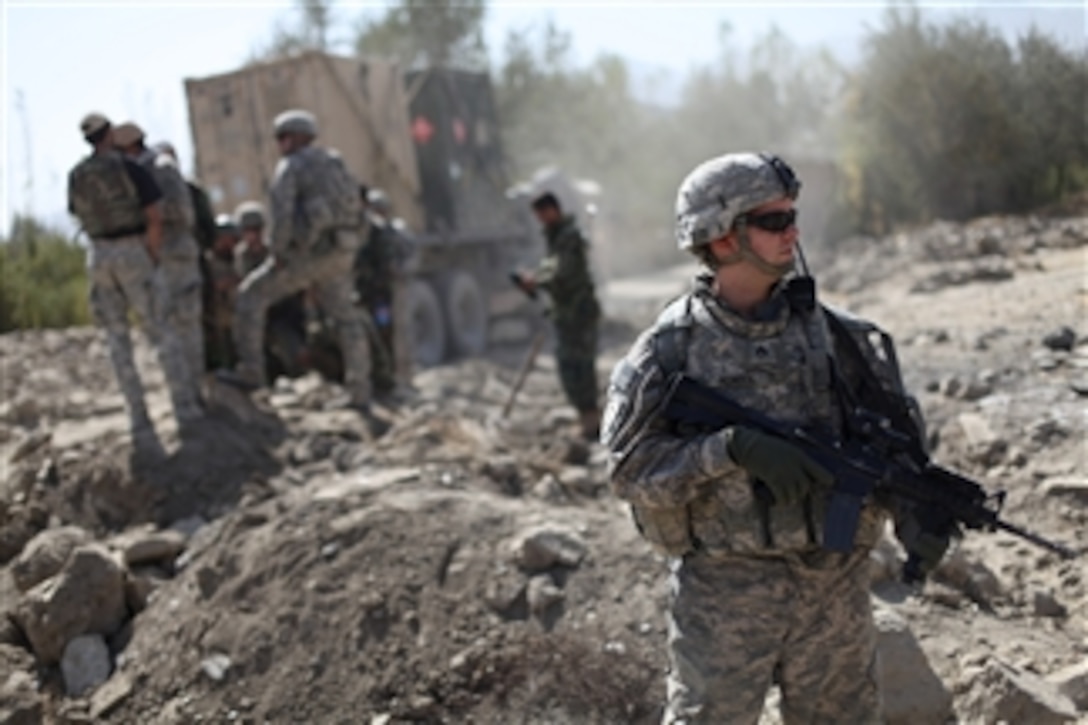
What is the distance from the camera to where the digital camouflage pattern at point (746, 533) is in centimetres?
227

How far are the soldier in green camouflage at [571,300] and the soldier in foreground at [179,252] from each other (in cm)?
193

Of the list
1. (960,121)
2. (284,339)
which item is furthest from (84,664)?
(960,121)

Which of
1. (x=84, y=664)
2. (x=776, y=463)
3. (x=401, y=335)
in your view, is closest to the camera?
(x=776, y=463)

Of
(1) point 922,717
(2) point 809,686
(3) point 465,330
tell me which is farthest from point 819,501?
(3) point 465,330

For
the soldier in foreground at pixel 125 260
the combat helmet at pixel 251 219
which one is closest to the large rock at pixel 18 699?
the soldier in foreground at pixel 125 260

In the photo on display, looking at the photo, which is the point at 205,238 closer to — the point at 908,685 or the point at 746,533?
the point at 908,685

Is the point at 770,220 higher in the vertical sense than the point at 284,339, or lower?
higher

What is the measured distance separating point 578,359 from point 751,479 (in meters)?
4.55

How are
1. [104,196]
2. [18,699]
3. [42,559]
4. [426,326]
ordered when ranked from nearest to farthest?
[18,699] → [42,559] → [104,196] → [426,326]

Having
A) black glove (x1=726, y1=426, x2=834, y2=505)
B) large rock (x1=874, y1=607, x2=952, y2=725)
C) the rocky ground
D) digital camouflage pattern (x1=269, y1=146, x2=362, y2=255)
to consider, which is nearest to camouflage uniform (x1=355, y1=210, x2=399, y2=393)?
digital camouflage pattern (x1=269, y1=146, x2=362, y2=255)

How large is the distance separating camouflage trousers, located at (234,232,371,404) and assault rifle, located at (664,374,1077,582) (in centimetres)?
480

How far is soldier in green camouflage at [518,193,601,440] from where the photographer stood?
6.57 m

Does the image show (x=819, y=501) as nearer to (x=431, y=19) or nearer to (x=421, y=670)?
(x=421, y=670)

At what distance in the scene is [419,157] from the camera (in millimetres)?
12016
